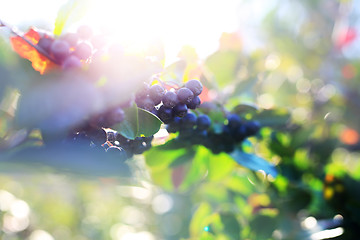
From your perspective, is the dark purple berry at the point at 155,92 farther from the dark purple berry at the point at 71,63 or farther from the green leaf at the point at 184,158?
the green leaf at the point at 184,158

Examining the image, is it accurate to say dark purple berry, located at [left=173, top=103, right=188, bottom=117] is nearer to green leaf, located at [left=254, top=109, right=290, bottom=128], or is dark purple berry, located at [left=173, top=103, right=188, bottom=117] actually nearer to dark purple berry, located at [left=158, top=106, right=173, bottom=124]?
dark purple berry, located at [left=158, top=106, right=173, bottom=124]

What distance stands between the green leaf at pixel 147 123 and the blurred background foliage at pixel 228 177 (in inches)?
2.7

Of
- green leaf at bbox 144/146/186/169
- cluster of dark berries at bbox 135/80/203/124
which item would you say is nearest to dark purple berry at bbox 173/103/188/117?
cluster of dark berries at bbox 135/80/203/124

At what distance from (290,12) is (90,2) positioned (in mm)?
4159

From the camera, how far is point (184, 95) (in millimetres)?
597

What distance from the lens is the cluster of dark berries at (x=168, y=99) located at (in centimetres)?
58

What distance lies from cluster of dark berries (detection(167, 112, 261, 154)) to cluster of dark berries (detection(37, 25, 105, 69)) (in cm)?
25

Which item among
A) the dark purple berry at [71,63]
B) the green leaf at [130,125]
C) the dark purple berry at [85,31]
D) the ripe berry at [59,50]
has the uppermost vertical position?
the dark purple berry at [85,31]

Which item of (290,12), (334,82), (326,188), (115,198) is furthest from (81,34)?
(290,12)

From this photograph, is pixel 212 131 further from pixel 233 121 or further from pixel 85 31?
pixel 85 31

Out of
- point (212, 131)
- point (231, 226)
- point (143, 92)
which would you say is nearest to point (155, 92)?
point (143, 92)

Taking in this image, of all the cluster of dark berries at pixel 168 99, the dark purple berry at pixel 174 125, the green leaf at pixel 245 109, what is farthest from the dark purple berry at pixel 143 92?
the green leaf at pixel 245 109

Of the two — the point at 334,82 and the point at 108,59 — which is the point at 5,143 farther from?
the point at 334,82

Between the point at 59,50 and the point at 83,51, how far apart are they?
0.04m
